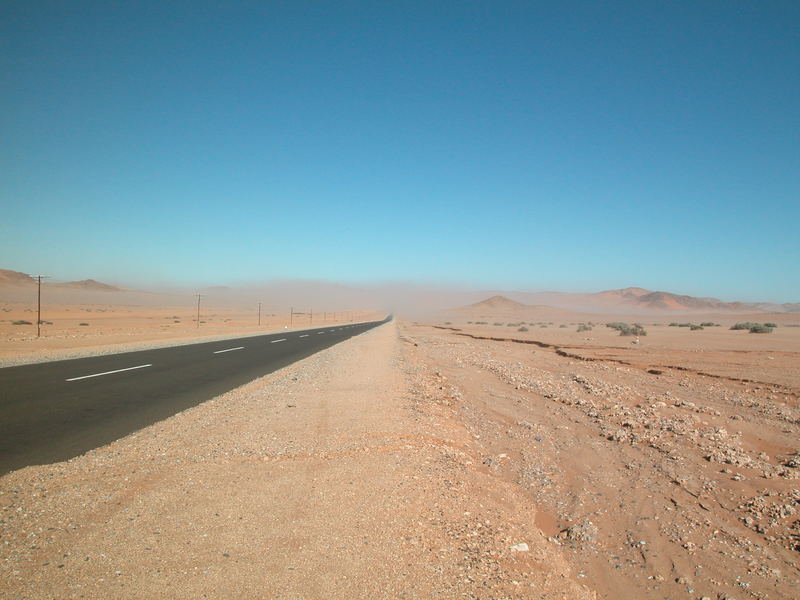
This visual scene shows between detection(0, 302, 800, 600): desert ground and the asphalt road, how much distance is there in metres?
0.78

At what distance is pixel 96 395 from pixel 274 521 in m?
8.36

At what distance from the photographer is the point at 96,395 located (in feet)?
35.7

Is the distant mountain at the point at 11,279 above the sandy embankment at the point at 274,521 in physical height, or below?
above

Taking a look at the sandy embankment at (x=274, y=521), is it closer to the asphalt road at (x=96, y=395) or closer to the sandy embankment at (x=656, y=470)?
the sandy embankment at (x=656, y=470)

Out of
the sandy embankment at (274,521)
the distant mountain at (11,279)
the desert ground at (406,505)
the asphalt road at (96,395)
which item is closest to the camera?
the sandy embankment at (274,521)

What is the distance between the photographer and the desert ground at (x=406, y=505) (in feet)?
12.6

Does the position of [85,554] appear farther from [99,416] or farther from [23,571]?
[99,416]

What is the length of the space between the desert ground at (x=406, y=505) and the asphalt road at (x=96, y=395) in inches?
30.7

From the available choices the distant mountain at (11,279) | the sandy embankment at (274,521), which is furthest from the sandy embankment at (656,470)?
the distant mountain at (11,279)

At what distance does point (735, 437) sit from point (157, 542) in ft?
35.8

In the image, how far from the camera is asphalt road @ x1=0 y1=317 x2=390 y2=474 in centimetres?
718

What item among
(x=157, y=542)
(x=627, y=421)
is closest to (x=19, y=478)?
(x=157, y=542)

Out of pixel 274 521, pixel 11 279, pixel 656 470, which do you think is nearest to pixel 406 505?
pixel 274 521

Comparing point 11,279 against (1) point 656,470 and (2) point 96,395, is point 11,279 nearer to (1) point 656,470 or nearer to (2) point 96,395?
(2) point 96,395
